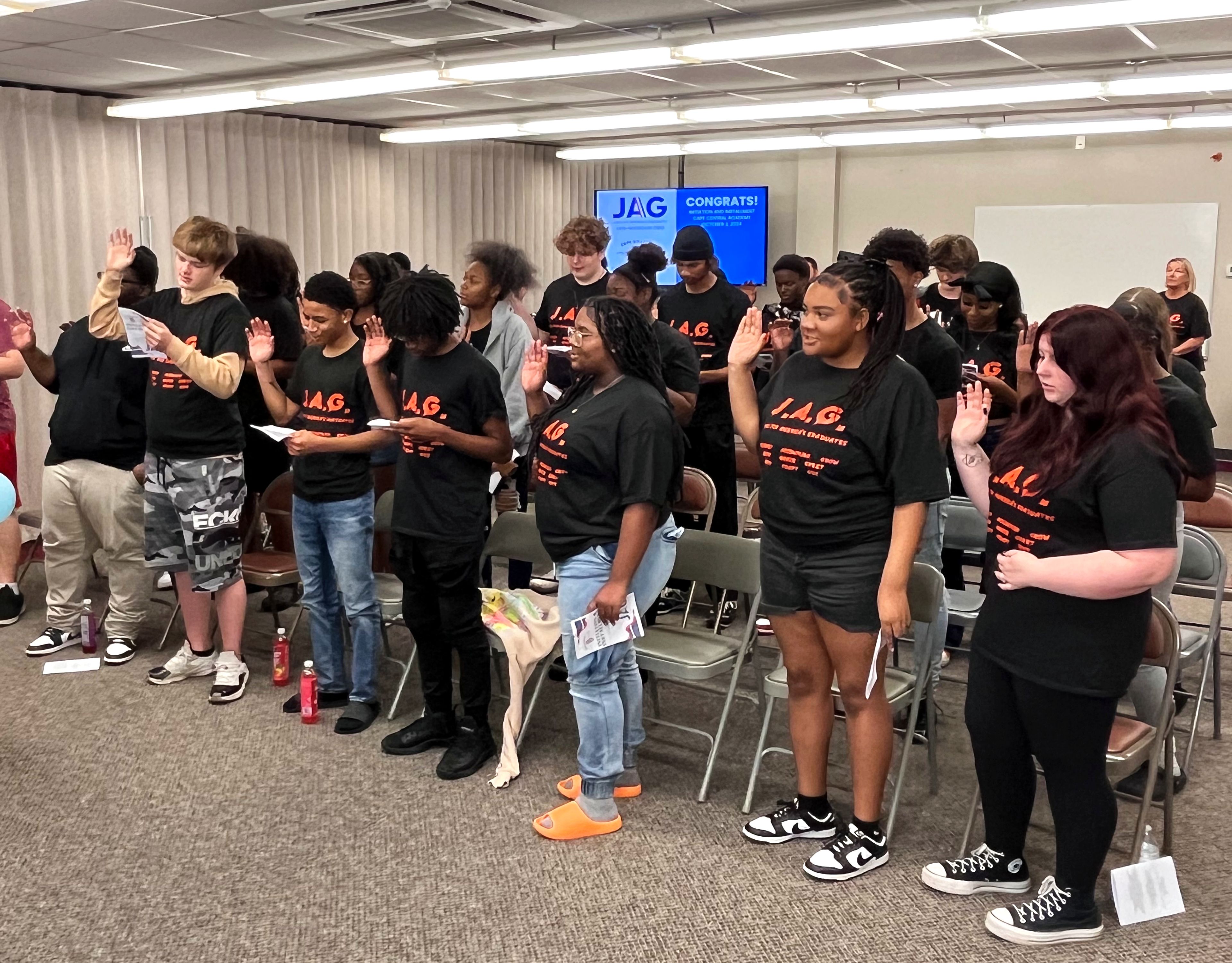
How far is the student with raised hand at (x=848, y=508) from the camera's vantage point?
2.80 m

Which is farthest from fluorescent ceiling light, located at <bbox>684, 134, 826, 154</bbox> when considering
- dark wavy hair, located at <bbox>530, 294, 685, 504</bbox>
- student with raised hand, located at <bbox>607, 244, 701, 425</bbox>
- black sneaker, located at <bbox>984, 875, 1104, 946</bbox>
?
black sneaker, located at <bbox>984, 875, 1104, 946</bbox>

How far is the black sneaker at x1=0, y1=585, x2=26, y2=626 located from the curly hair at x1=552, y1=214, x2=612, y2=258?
118 inches

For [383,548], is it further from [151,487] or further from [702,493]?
[702,493]

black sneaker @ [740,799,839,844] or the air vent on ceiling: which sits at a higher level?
the air vent on ceiling

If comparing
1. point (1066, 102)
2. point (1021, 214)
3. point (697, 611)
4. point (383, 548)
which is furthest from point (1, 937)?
point (1021, 214)

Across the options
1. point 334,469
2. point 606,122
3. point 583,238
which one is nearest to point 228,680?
point 334,469

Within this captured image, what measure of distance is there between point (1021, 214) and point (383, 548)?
7485 millimetres

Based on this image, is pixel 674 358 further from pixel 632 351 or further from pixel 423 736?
pixel 423 736

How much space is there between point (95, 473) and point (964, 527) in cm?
354

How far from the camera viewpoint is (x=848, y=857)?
3.04 m

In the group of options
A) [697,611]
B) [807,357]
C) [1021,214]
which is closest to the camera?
[807,357]

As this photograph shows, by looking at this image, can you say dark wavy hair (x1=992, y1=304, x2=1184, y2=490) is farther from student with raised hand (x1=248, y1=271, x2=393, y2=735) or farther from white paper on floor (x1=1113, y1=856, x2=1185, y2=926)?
student with raised hand (x1=248, y1=271, x2=393, y2=735)

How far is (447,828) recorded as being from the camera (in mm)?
3338

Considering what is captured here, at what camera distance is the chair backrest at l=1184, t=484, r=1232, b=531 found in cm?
421
